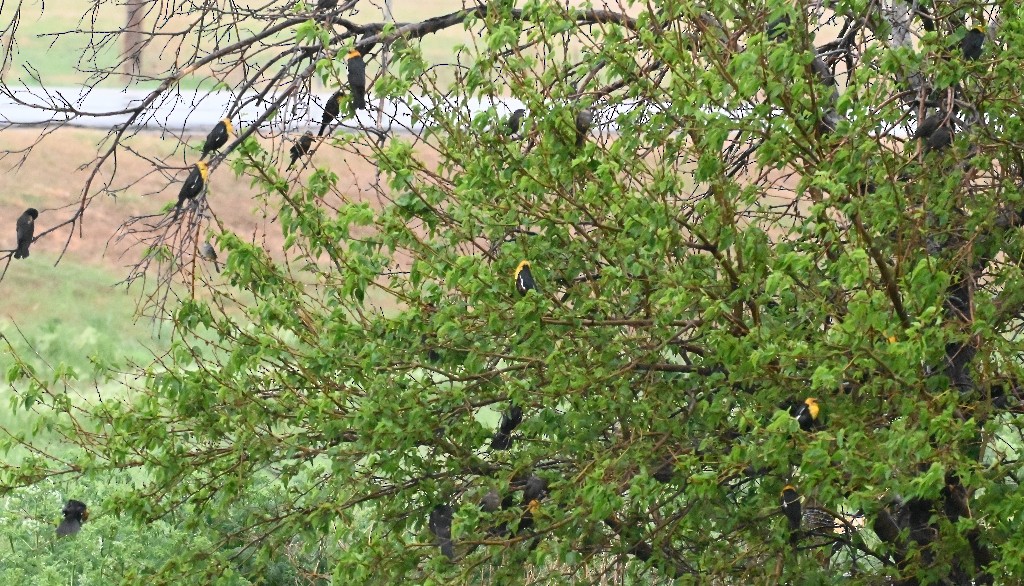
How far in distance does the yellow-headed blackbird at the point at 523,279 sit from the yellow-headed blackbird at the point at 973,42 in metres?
1.72

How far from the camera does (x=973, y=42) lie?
15.5 ft

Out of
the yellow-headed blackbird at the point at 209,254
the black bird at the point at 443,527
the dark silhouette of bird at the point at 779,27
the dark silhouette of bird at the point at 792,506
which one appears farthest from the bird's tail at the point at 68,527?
the dark silhouette of bird at the point at 779,27

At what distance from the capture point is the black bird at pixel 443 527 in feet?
17.1

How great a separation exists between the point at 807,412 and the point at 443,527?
5.17 ft

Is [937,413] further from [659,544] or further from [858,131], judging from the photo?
[659,544]

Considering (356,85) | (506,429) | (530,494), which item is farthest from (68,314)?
(530,494)

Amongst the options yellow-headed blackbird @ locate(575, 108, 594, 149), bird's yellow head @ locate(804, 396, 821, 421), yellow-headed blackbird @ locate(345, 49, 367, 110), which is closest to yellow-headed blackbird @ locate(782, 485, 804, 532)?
bird's yellow head @ locate(804, 396, 821, 421)

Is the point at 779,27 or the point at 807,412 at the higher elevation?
the point at 779,27

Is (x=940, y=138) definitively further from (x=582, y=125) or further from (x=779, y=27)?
(x=582, y=125)

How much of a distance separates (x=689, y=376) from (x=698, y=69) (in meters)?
1.20

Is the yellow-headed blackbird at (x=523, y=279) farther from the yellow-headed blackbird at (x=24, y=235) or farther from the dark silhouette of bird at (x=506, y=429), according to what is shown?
the yellow-headed blackbird at (x=24, y=235)

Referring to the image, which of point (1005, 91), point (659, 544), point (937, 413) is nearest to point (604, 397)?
point (659, 544)

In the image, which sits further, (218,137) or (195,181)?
(218,137)

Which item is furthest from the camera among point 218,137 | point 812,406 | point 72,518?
point 72,518
